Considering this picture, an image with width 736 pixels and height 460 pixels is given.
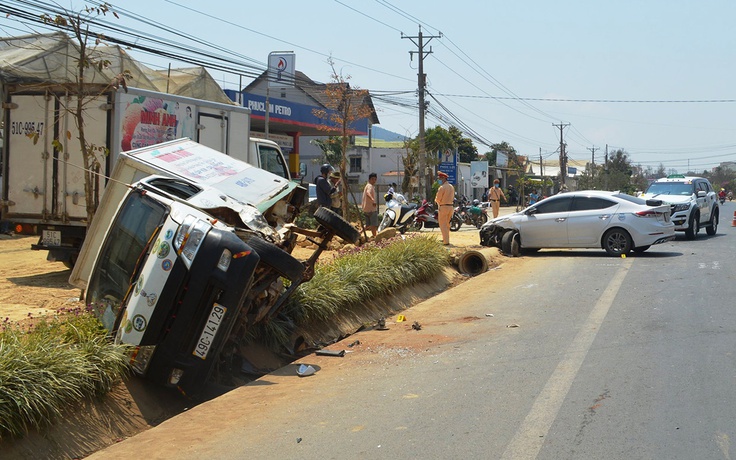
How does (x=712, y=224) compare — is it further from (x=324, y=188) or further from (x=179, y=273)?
(x=179, y=273)

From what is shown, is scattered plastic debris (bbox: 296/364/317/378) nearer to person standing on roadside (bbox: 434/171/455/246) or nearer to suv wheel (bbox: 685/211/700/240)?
person standing on roadside (bbox: 434/171/455/246)

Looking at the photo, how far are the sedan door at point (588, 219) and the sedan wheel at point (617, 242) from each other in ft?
0.59

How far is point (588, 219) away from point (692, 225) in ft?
22.4

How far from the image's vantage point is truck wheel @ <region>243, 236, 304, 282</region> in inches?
285

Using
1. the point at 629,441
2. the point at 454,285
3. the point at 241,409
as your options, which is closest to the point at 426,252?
the point at 454,285

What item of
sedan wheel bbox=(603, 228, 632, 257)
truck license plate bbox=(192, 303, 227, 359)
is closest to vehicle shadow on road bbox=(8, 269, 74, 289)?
truck license plate bbox=(192, 303, 227, 359)

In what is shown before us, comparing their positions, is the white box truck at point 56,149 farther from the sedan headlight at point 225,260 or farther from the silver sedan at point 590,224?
the silver sedan at point 590,224

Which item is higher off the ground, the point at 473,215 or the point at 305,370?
the point at 473,215

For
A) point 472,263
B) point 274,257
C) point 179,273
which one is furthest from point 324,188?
point 179,273

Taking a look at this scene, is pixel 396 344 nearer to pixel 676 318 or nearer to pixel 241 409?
pixel 241 409

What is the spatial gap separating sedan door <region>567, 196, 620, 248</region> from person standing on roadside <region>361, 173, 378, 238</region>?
15.2 ft

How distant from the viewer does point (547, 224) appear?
1850 centimetres

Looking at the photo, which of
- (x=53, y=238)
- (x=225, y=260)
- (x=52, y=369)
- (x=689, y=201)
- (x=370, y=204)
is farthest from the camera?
(x=689, y=201)

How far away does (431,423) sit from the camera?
5918mm
